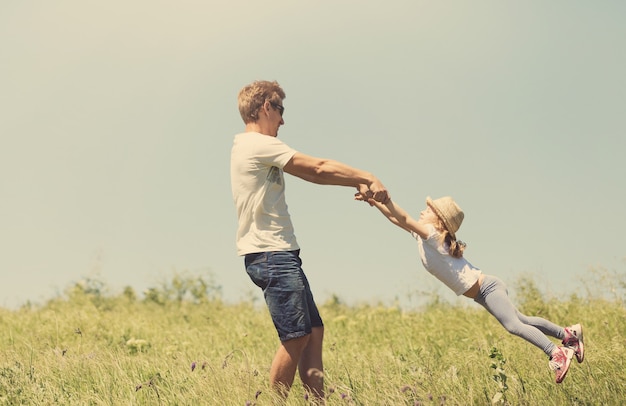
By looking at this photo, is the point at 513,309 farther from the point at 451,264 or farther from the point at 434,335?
the point at 434,335

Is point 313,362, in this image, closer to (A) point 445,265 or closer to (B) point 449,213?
(A) point 445,265

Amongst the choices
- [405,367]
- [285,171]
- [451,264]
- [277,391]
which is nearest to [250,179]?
[285,171]

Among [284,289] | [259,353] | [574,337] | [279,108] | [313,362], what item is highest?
[279,108]

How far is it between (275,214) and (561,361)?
8.31 feet

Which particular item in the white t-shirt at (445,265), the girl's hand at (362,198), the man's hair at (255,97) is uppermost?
the man's hair at (255,97)

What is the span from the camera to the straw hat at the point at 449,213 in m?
6.27

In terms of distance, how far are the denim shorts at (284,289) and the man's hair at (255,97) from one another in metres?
1.02

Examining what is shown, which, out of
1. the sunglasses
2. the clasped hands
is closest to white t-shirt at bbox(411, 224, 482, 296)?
the clasped hands

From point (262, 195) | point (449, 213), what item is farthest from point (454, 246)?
point (262, 195)

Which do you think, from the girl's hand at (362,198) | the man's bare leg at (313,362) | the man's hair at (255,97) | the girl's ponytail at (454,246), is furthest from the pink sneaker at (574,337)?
the man's hair at (255,97)

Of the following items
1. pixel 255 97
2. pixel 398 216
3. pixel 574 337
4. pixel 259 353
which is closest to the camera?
pixel 255 97

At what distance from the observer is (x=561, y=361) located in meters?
5.95

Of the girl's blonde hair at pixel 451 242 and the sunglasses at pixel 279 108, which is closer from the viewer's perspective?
the sunglasses at pixel 279 108

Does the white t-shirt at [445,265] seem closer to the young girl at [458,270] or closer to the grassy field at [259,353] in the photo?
the young girl at [458,270]
